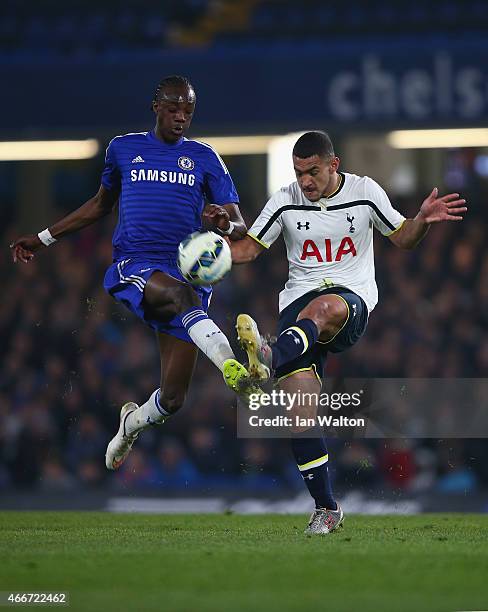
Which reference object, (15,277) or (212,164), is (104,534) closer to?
(212,164)

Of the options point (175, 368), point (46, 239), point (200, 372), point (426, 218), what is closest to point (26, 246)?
point (46, 239)

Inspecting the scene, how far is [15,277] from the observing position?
15531 millimetres

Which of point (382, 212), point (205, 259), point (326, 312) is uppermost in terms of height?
point (382, 212)

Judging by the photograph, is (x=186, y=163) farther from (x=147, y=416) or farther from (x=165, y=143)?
(x=147, y=416)

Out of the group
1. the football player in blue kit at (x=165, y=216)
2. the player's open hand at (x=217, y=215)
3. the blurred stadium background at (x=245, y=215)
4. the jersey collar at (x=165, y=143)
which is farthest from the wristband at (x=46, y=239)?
the blurred stadium background at (x=245, y=215)

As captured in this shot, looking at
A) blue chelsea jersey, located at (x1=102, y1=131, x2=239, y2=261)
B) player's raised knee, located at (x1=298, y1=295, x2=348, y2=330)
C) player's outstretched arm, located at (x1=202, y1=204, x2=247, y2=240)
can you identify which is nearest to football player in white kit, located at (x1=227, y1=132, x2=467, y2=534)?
player's raised knee, located at (x1=298, y1=295, x2=348, y2=330)

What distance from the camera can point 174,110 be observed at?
7984mm

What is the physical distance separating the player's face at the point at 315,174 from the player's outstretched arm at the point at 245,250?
0.47m

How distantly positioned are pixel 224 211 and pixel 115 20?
35.6 feet

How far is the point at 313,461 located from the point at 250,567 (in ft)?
5.21

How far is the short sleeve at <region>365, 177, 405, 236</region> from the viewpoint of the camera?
308 inches

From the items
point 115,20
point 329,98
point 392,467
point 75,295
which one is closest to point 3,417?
point 75,295

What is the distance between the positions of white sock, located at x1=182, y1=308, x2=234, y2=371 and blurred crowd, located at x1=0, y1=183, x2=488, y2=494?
12.7ft

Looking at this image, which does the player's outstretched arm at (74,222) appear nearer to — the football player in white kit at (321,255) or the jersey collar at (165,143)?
the jersey collar at (165,143)
